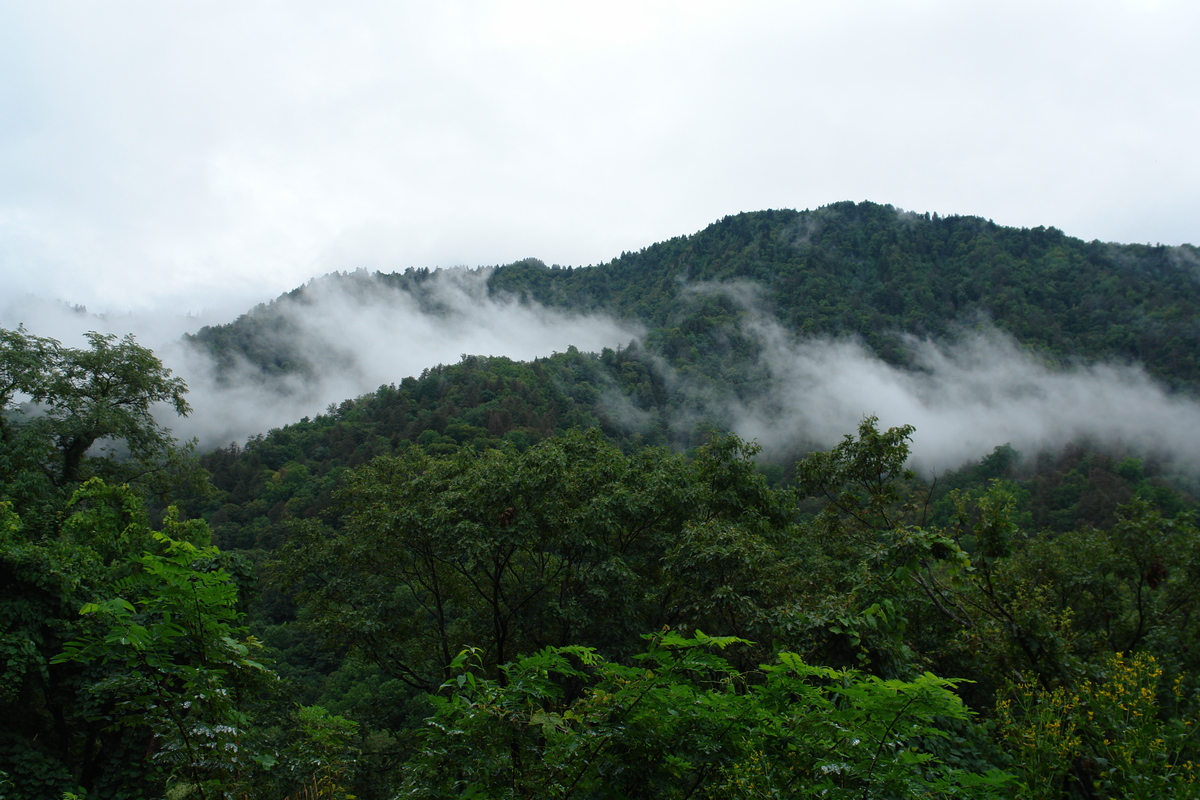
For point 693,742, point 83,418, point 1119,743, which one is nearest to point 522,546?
point 693,742

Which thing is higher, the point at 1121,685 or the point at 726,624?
the point at 1121,685

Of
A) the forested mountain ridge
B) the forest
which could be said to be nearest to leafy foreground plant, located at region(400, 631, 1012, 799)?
the forest

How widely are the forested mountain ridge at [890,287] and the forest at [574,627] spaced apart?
325 feet

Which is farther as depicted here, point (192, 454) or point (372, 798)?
point (192, 454)

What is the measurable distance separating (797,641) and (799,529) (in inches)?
340

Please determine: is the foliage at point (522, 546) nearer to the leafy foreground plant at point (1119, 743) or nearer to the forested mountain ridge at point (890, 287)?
the leafy foreground plant at point (1119, 743)

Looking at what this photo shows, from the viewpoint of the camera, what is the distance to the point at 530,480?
10672 mm

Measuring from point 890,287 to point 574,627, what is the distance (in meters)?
127

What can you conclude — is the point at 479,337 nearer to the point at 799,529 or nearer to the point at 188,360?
the point at 188,360

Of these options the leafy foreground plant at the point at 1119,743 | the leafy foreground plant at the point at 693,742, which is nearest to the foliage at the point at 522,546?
the leafy foreground plant at the point at 1119,743

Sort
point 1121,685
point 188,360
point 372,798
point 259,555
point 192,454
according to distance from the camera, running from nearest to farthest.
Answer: point 1121,685, point 372,798, point 192,454, point 259,555, point 188,360

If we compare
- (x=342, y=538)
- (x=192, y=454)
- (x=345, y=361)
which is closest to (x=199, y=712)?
(x=342, y=538)

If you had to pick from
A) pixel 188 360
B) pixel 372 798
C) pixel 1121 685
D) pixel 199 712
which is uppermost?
pixel 188 360

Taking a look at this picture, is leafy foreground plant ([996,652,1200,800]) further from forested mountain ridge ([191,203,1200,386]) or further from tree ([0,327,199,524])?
forested mountain ridge ([191,203,1200,386])
